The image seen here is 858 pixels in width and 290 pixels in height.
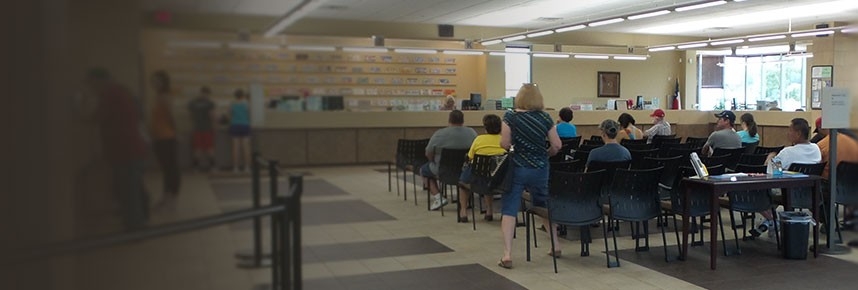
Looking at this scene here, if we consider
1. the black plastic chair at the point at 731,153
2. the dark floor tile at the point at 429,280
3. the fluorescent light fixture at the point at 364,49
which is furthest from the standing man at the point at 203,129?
the black plastic chair at the point at 731,153

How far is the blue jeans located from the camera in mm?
3127

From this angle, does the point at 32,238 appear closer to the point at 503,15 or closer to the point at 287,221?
the point at 287,221

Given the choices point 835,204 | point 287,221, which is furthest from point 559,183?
point 287,221

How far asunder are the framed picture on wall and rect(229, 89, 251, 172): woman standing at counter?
37.0 ft

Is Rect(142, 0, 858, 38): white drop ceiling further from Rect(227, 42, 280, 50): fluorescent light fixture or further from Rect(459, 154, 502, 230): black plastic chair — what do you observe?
Rect(227, 42, 280, 50): fluorescent light fixture

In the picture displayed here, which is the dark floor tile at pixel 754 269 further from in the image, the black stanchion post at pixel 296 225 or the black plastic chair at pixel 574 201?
the black stanchion post at pixel 296 225

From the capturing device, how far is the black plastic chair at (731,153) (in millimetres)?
4489

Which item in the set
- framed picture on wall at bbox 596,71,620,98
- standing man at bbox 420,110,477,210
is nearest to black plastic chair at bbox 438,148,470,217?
standing man at bbox 420,110,477,210

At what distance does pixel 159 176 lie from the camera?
72 centimetres

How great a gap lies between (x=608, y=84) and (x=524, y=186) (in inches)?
354

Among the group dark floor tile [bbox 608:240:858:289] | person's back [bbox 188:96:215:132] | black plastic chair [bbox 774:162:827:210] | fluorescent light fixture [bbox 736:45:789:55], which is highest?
fluorescent light fixture [bbox 736:45:789:55]

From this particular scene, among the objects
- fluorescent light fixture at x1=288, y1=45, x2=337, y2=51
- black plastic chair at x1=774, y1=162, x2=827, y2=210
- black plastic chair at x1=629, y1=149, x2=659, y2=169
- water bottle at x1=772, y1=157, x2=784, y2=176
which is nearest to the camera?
fluorescent light fixture at x1=288, y1=45, x2=337, y2=51

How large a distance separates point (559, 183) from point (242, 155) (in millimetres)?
2569

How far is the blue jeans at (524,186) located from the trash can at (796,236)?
121cm
